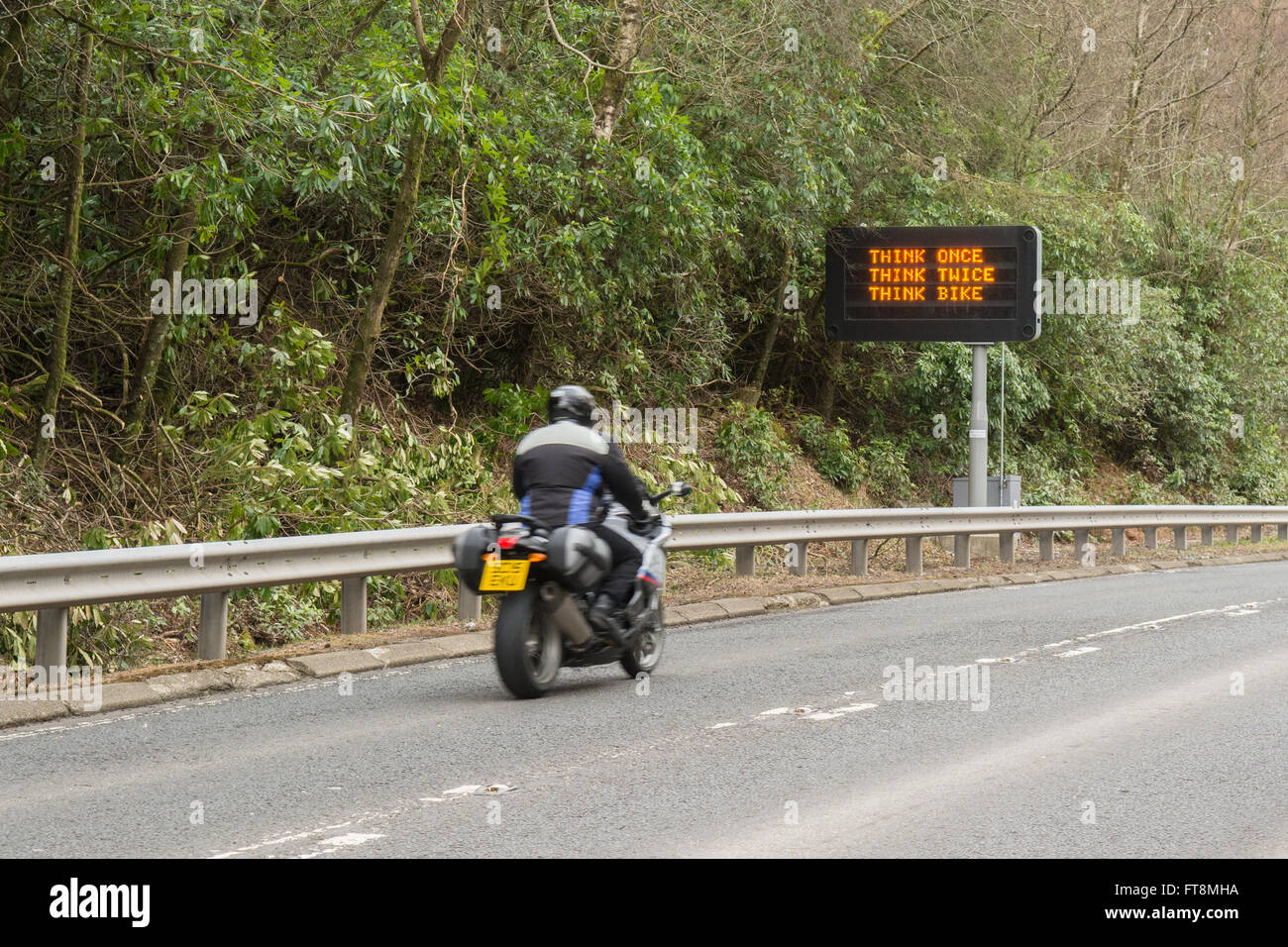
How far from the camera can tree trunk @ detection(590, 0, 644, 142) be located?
714 inches

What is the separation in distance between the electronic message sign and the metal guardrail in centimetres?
302

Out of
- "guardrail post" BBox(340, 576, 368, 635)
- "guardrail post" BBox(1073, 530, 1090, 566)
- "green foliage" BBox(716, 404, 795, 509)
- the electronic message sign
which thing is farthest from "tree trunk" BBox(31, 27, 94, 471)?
"guardrail post" BBox(1073, 530, 1090, 566)

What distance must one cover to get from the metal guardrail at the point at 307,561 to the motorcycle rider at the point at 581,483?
104cm

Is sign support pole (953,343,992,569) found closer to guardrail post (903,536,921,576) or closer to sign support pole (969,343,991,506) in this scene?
sign support pole (969,343,991,506)

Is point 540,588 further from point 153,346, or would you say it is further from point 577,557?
point 153,346

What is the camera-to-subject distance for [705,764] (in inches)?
282

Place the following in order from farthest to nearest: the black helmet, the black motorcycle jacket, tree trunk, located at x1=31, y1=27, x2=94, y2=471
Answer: tree trunk, located at x1=31, y1=27, x2=94, y2=471, the black helmet, the black motorcycle jacket

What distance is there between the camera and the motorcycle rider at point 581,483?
919 centimetres

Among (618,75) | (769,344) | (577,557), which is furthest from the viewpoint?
(769,344)

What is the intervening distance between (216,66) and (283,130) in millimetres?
1639

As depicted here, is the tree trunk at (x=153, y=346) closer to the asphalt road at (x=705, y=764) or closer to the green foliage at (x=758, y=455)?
the asphalt road at (x=705, y=764)

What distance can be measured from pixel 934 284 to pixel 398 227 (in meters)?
8.07

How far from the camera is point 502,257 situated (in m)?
16.3

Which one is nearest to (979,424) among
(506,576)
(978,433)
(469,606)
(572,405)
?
(978,433)
